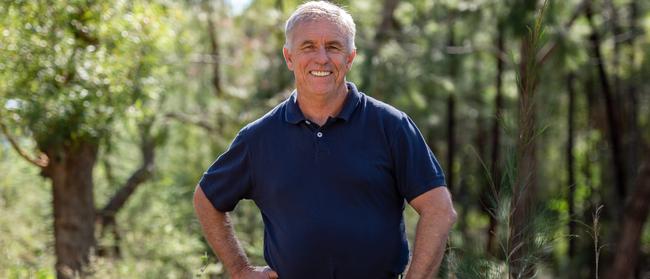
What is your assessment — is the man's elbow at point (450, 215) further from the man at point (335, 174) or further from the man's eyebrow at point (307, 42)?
the man's eyebrow at point (307, 42)

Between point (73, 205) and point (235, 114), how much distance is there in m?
4.26

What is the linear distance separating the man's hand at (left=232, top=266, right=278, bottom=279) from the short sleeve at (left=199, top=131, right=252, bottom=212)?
0.22 metres

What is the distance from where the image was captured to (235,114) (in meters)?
14.9

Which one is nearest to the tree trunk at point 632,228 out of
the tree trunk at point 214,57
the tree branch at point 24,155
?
the tree branch at point 24,155

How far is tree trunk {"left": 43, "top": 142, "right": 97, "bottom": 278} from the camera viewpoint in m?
10.6

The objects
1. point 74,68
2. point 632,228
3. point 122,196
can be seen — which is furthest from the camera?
point 122,196

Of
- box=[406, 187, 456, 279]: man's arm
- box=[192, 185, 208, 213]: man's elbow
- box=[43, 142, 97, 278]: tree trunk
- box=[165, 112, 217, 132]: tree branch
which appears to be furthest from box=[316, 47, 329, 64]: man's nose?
box=[165, 112, 217, 132]: tree branch

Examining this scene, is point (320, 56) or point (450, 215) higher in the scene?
point (320, 56)

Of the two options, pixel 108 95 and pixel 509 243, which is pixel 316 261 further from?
pixel 108 95

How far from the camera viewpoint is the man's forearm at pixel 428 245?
2.81m

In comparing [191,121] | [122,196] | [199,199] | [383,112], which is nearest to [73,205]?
[191,121]

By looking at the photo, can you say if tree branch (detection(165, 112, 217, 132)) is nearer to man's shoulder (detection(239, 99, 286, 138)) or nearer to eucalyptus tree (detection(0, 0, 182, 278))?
eucalyptus tree (detection(0, 0, 182, 278))

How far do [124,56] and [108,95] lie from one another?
1.39 ft

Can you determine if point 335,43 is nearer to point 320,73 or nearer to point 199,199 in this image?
point 320,73
